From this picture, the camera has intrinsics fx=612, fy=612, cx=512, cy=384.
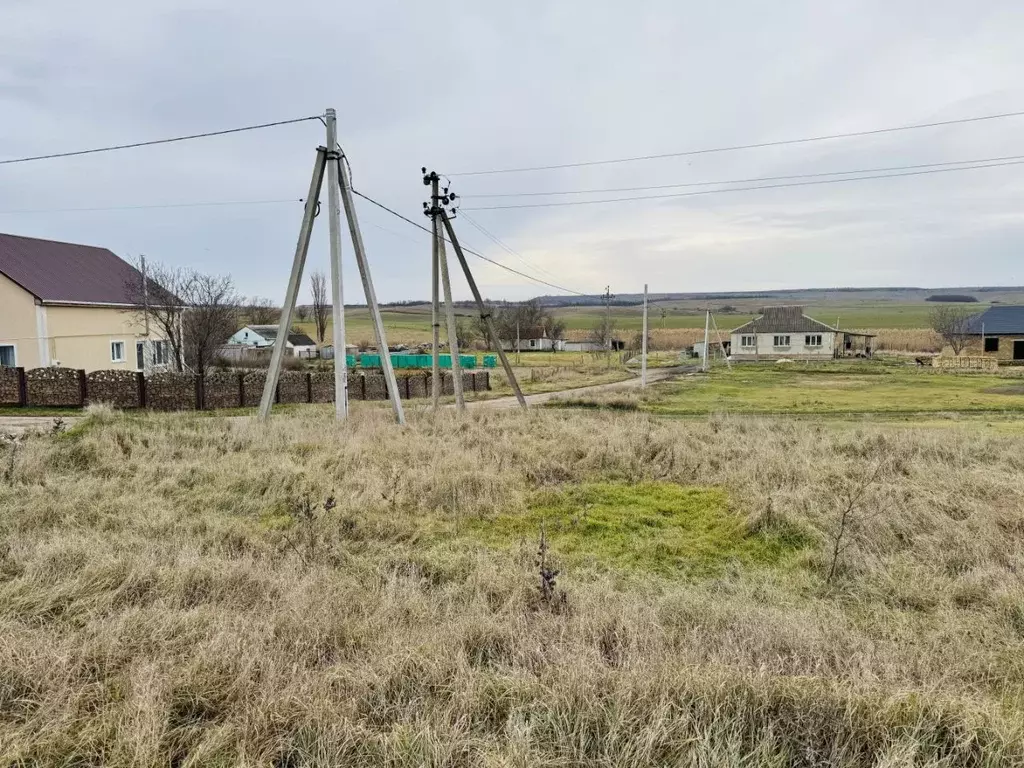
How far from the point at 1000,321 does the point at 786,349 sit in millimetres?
18270

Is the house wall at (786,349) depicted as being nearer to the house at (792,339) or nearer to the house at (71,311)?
the house at (792,339)

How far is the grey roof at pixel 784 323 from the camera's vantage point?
65.0 m

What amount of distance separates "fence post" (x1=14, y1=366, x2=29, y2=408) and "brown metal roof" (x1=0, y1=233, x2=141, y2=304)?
7.11 metres

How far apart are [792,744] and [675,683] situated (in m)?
0.58

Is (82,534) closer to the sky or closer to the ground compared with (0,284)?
closer to the ground

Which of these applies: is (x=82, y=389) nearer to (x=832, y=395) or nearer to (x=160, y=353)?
(x=160, y=353)

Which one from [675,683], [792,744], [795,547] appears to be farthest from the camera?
[795,547]

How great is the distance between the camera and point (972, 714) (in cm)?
296

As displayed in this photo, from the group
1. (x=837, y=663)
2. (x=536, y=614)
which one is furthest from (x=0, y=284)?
(x=837, y=663)

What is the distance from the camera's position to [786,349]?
215ft

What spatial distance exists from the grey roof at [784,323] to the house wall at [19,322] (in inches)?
2429

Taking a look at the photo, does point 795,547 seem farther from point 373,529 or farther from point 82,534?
point 82,534

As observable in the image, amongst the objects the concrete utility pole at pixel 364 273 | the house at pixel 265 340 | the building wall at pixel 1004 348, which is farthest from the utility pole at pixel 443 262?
the house at pixel 265 340

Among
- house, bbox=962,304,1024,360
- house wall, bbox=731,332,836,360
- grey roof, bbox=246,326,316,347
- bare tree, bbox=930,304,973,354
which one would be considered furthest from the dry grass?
grey roof, bbox=246,326,316,347
